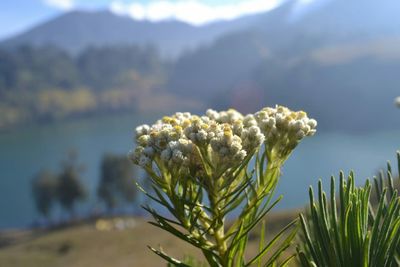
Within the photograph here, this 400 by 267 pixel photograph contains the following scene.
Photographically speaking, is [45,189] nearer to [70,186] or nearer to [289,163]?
[70,186]

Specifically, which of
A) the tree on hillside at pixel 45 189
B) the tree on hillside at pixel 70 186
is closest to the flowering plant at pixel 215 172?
the tree on hillside at pixel 70 186

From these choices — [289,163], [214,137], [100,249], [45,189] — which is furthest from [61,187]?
[214,137]

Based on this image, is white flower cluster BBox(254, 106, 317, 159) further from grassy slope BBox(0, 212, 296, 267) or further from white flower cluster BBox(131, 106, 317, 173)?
grassy slope BBox(0, 212, 296, 267)

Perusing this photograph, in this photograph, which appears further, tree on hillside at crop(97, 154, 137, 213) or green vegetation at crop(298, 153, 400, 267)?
tree on hillside at crop(97, 154, 137, 213)

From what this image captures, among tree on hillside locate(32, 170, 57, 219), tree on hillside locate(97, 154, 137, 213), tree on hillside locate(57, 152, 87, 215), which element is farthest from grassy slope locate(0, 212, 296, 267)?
tree on hillside locate(32, 170, 57, 219)

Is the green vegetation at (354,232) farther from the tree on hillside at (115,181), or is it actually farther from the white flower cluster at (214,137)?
the tree on hillside at (115,181)
